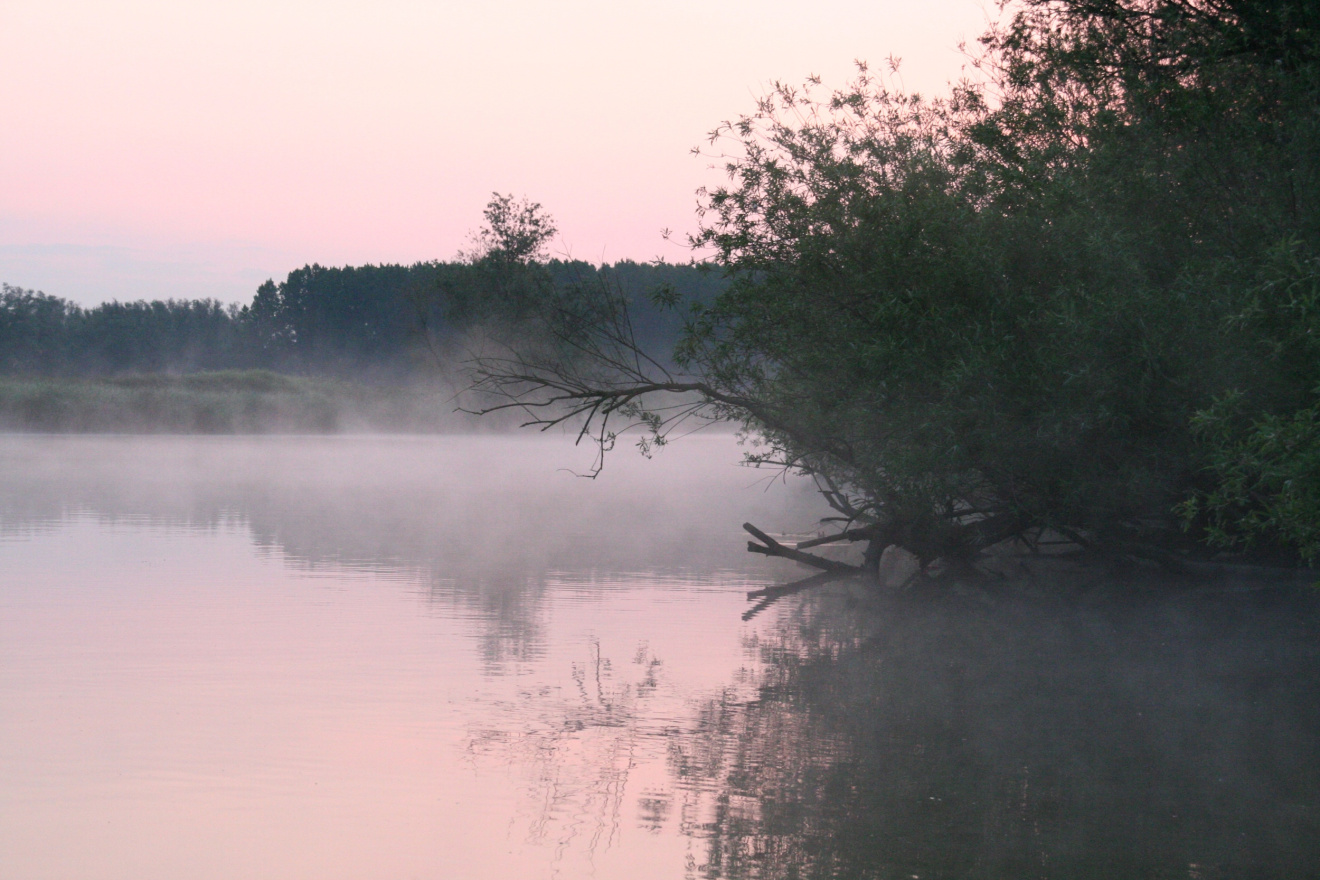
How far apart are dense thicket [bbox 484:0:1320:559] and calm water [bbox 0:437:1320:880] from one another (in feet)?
5.34

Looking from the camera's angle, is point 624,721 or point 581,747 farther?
point 624,721

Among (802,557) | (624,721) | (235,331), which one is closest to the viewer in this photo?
(624,721)

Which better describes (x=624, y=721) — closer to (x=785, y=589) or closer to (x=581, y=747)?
(x=581, y=747)

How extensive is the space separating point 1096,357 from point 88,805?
28.7 feet

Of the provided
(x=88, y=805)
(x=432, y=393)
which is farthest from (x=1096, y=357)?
(x=432, y=393)

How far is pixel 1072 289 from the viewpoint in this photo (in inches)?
479

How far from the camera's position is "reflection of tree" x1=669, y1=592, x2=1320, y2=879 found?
756 cm

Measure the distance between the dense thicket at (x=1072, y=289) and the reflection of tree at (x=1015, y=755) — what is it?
1.55 m

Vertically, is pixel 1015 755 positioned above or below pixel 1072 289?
below

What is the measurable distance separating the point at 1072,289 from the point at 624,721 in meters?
5.57

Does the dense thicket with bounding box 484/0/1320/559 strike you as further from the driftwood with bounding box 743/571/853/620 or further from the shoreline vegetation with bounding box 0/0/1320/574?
the driftwood with bounding box 743/571/853/620

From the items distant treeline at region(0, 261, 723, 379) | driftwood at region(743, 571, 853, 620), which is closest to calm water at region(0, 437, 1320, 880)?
driftwood at region(743, 571, 853, 620)

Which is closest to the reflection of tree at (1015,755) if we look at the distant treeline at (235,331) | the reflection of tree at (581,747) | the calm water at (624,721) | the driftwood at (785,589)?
the calm water at (624,721)

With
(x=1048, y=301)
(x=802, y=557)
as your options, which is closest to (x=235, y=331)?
(x=802, y=557)
